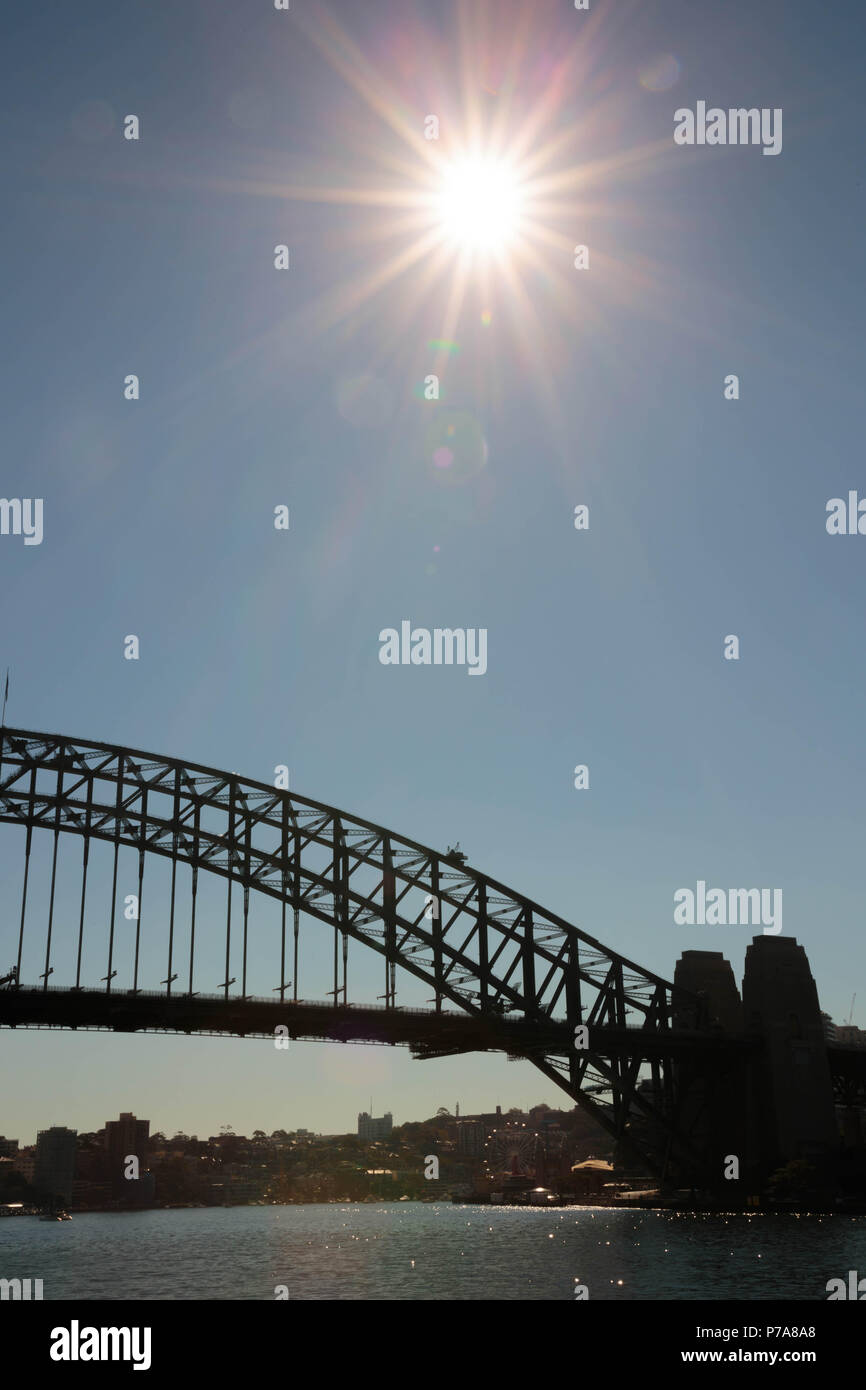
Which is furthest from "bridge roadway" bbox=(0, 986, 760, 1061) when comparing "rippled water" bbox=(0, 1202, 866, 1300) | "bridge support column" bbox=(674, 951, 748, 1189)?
"rippled water" bbox=(0, 1202, 866, 1300)

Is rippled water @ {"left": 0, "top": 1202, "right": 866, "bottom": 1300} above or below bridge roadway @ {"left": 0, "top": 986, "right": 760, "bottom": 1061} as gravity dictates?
below

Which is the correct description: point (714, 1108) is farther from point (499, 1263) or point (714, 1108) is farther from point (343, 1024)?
point (499, 1263)

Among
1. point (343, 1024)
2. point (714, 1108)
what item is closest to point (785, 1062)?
point (714, 1108)

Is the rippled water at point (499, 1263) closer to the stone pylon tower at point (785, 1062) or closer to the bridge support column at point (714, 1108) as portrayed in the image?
the bridge support column at point (714, 1108)

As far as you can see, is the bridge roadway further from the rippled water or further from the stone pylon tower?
the rippled water

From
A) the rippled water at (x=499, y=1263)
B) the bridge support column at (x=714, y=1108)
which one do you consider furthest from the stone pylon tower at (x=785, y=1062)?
the rippled water at (x=499, y=1263)
